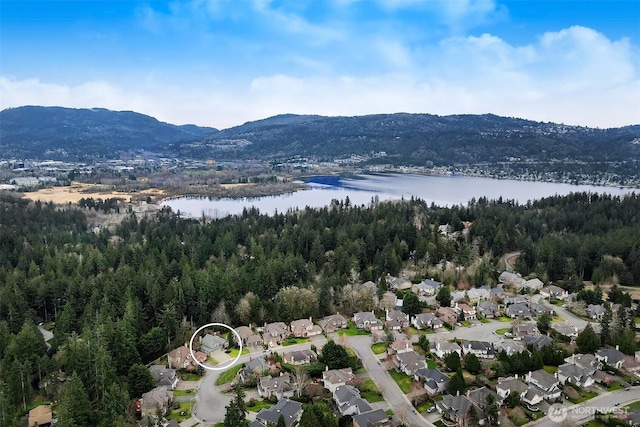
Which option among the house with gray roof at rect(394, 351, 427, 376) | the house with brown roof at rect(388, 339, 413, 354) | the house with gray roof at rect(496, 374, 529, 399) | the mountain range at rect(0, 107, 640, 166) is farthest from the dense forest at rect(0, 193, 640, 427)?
the mountain range at rect(0, 107, 640, 166)

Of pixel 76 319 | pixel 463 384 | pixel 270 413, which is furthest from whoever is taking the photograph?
pixel 76 319

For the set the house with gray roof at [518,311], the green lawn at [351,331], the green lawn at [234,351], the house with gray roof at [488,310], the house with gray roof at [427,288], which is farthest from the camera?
the house with gray roof at [427,288]

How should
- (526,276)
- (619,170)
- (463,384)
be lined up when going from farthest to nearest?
(619,170), (526,276), (463,384)

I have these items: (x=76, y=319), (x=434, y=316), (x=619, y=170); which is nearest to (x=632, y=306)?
(x=434, y=316)

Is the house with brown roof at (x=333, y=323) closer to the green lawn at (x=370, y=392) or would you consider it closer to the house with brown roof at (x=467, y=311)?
the green lawn at (x=370, y=392)

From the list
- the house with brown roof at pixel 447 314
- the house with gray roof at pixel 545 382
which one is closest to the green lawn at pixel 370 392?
the house with gray roof at pixel 545 382

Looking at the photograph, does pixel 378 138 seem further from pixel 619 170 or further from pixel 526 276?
pixel 526 276

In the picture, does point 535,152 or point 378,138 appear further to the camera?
point 378,138
